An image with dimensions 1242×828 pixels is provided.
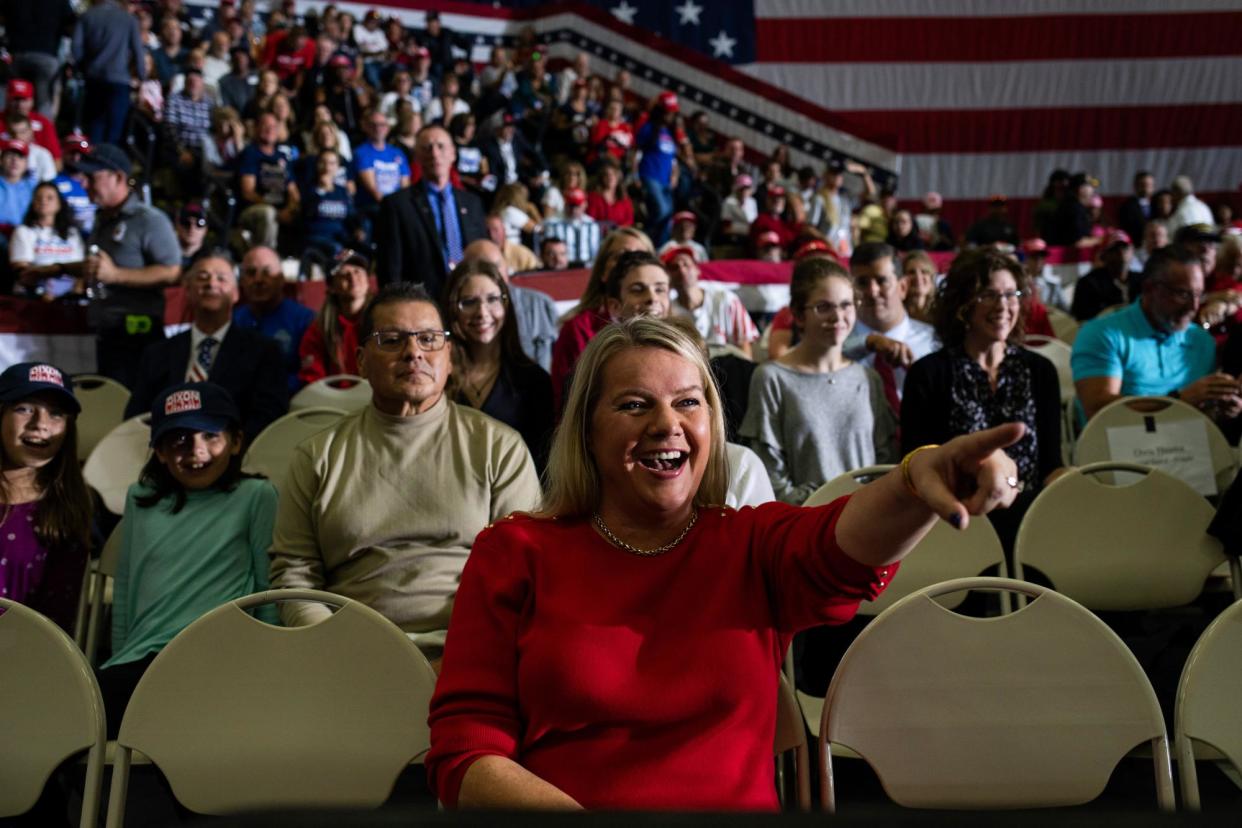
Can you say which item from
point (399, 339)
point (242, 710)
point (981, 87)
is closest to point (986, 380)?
point (399, 339)

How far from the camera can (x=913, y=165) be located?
13.1m

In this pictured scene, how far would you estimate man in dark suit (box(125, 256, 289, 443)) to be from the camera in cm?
391

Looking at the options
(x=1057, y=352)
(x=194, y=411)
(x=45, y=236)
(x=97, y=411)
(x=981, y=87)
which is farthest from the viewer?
(x=981, y=87)

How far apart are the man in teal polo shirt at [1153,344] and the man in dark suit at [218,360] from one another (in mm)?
2690

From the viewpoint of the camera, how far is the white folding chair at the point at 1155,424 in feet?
11.2

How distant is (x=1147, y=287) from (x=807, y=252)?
168 cm

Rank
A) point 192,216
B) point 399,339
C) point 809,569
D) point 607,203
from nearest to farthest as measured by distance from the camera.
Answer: point 809,569 → point 399,339 → point 192,216 → point 607,203

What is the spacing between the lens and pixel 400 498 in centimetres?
242

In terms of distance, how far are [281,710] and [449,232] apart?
11.1ft

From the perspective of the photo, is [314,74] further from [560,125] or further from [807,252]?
[807,252]

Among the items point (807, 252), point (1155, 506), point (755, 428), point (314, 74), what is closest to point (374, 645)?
point (755, 428)

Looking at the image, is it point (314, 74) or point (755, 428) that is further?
point (314, 74)

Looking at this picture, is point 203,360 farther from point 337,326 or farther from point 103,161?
point 103,161

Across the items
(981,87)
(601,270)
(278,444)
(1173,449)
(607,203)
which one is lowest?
(1173,449)
